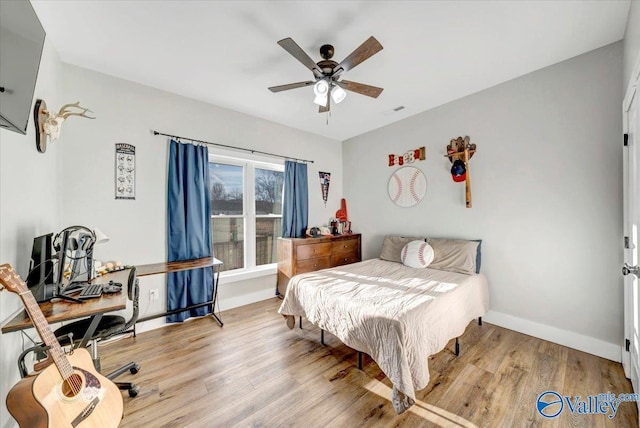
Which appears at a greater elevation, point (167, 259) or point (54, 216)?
point (54, 216)

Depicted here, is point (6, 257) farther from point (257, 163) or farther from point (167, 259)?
point (257, 163)

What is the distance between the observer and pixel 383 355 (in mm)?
1620

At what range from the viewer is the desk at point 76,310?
4.19ft

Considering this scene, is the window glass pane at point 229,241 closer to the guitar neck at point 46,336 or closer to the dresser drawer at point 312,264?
the dresser drawer at point 312,264

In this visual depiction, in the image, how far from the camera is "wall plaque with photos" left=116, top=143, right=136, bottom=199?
2545mm

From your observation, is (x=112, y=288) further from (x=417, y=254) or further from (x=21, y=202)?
(x=417, y=254)

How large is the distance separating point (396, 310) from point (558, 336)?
1951 millimetres

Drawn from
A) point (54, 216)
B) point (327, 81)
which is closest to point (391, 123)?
point (327, 81)

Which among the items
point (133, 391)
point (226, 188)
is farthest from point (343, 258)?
point (133, 391)

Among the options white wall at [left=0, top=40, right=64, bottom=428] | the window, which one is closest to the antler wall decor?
white wall at [left=0, top=40, right=64, bottom=428]

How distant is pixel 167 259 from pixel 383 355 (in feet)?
8.37

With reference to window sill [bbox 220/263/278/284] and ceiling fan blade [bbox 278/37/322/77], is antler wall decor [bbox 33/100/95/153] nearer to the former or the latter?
ceiling fan blade [bbox 278/37/322/77]

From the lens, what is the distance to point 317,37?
1954 millimetres

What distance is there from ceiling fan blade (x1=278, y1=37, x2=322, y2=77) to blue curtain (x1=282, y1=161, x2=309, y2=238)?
200 cm
